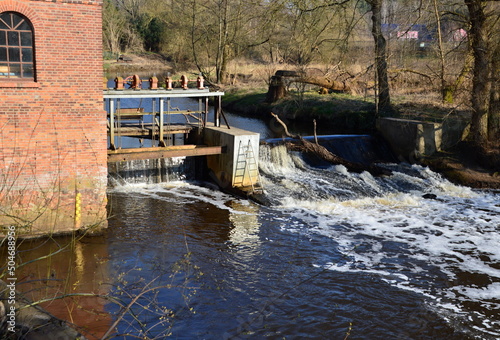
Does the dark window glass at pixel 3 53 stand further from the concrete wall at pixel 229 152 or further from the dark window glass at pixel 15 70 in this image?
the concrete wall at pixel 229 152

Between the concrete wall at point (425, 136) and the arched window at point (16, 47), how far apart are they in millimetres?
11950

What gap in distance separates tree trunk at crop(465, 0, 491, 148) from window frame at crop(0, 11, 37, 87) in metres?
12.7

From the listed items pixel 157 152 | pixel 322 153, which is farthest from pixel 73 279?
pixel 322 153

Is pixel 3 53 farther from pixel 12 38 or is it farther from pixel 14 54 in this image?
pixel 12 38

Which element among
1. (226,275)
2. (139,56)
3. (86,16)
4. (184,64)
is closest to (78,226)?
(226,275)

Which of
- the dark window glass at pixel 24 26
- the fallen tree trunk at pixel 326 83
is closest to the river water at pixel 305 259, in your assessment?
the dark window glass at pixel 24 26

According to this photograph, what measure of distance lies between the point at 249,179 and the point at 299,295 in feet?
19.9

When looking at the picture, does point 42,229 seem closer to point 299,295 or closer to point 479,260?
point 299,295

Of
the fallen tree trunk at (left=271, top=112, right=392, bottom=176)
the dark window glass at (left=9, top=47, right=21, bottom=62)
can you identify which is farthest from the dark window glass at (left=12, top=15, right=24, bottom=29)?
the fallen tree trunk at (left=271, top=112, right=392, bottom=176)

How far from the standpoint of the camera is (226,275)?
30.1 ft

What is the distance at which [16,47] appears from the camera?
9.45m

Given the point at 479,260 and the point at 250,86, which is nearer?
the point at 479,260

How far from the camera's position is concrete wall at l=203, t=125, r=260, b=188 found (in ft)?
45.9

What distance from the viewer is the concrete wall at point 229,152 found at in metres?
14.0
